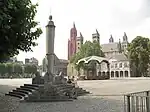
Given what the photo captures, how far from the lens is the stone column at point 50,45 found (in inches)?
945

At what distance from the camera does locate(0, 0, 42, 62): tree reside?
38.1 ft

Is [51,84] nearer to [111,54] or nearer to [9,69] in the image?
[9,69]

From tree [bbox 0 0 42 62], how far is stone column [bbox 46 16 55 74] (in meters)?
6.77

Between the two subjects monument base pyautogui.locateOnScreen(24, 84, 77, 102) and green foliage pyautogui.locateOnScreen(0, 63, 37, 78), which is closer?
monument base pyautogui.locateOnScreen(24, 84, 77, 102)

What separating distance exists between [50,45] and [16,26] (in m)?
11.0

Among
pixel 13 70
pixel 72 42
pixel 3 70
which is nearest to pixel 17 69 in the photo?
pixel 13 70

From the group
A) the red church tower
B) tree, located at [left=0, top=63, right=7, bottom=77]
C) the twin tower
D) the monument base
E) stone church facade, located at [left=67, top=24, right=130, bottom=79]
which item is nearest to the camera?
the monument base

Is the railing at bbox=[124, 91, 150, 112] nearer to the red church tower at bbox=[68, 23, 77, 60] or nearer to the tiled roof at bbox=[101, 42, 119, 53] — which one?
the tiled roof at bbox=[101, 42, 119, 53]

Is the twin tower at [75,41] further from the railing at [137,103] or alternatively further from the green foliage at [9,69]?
the railing at [137,103]

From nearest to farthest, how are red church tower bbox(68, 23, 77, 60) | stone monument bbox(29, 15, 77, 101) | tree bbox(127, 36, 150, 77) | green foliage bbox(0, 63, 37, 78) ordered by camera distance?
stone monument bbox(29, 15, 77, 101) < tree bbox(127, 36, 150, 77) < green foliage bbox(0, 63, 37, 78) < red church tower bbox(68, 23, 77, 60)

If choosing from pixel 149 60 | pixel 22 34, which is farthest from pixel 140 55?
pixel 22 34

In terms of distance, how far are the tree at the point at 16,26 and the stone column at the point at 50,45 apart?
6772 mm

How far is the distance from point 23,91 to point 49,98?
4.26 meters

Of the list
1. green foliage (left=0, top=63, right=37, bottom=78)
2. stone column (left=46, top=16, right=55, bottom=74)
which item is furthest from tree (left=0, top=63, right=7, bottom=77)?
stone column (left=46, top=16, right=55, bottom=74)
